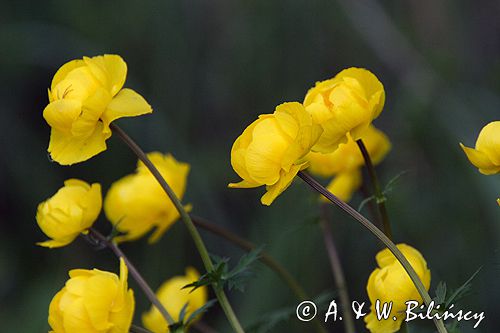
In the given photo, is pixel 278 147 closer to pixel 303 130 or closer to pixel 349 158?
pixel 303 130

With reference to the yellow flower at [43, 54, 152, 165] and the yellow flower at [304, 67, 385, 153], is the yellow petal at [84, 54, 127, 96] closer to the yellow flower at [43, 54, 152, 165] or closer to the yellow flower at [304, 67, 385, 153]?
the yellow flower at [43, 54, 152, 165]

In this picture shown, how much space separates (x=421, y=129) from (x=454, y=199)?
0.20 m

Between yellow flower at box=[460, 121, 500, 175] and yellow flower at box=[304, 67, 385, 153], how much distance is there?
0.12m

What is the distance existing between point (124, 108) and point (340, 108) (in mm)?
242

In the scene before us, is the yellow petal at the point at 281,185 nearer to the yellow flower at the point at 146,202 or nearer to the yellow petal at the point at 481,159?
the yellow petal at the point at 481,159

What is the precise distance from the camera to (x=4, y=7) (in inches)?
105

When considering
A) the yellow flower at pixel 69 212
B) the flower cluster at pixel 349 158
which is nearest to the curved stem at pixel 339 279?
the flower cluster at pixel 349 158

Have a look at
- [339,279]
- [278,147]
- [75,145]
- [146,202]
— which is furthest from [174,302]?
[278,147]

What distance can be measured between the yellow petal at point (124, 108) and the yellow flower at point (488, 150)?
13.8 inches

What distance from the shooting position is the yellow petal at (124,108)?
3.22ft

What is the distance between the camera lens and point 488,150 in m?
0.89

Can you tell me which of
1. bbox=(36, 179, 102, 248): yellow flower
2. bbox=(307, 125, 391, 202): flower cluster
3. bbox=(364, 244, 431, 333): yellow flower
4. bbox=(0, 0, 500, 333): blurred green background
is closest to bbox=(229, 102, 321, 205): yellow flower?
bbox=(364, 244, 431, 333): yellow flower

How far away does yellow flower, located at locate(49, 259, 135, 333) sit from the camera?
90cm

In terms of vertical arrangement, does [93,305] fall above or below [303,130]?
below
